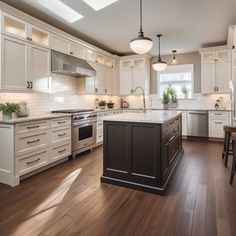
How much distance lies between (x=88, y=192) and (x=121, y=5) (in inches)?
120

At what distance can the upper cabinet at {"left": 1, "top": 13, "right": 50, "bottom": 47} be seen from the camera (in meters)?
3.07

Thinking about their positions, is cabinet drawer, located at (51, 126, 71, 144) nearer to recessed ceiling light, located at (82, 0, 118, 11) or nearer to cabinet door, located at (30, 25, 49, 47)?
cabinet door, located at (30, 25, 49, 47)

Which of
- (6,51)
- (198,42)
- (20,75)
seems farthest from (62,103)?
(198,42)

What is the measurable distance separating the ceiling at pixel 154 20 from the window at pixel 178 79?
1.02 metres

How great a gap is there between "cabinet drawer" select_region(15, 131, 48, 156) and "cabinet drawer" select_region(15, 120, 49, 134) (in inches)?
3.6

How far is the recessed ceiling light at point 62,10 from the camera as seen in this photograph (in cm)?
323

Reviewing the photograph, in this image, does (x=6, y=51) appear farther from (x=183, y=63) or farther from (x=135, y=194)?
(x=183, y=63)

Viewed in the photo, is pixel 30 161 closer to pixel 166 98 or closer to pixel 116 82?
pixel 116 82

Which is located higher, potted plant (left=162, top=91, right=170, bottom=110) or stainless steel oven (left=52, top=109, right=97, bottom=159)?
potted plant (left=162, top=91, right=170, bottom=110)

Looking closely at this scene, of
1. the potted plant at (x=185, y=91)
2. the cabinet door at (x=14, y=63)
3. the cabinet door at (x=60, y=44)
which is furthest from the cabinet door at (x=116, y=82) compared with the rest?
the cabinet door at (x=14, y=63)

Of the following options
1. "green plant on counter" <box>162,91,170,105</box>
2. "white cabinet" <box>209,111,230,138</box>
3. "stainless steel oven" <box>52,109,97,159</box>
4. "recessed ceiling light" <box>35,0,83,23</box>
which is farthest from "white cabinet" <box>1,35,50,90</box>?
"white cabinet" <box>209,111,230,138</box>

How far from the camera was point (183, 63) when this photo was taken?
645 centimetres

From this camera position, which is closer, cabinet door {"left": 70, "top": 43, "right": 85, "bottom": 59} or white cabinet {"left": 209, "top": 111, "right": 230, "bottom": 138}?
cabinet door {"left": 70, "top": 43, "right": 85, "bottom": 59}

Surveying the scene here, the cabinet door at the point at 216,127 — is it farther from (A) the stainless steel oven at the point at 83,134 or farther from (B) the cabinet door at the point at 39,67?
(B) the cabinet door at the point at 39,67
